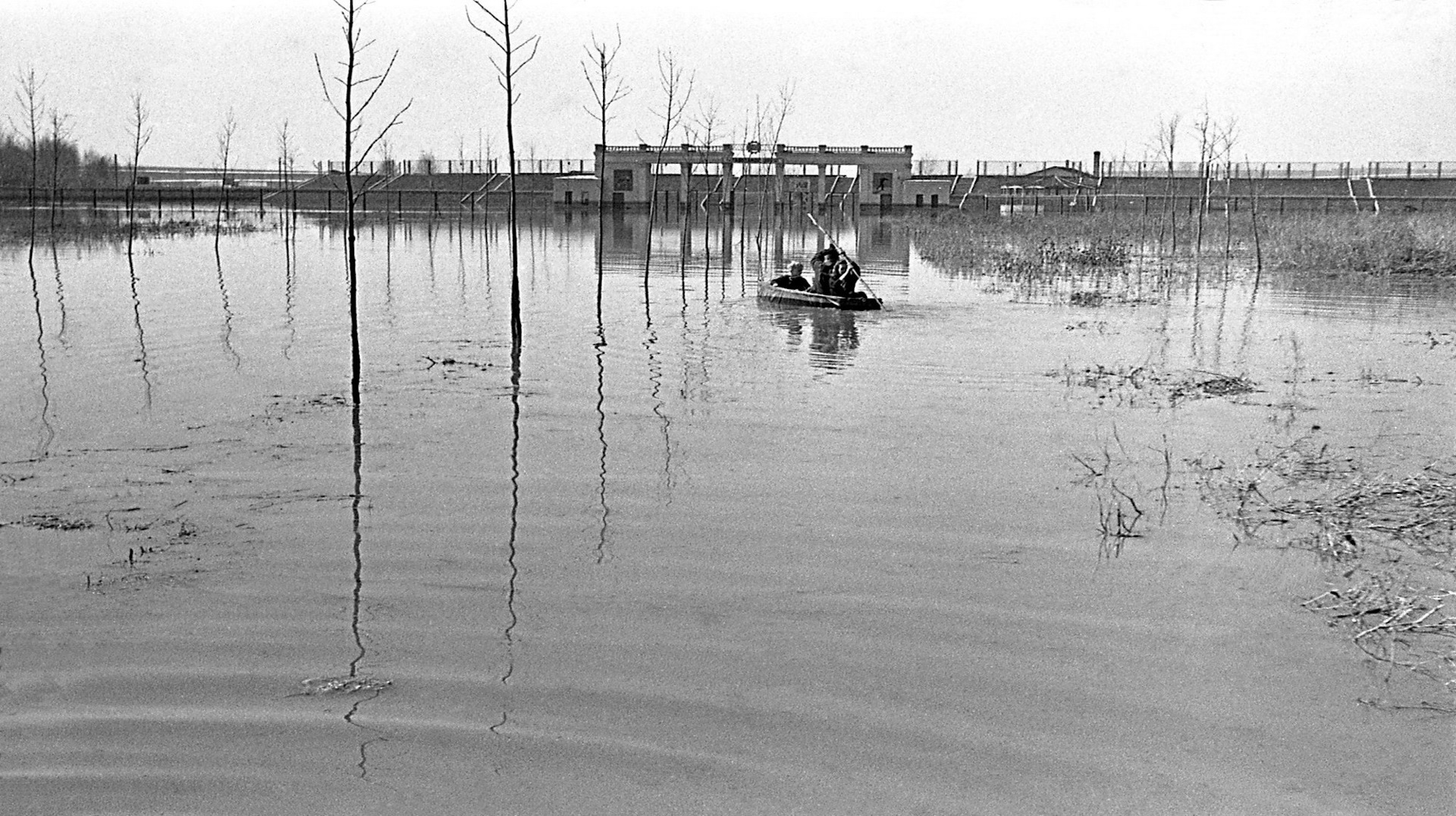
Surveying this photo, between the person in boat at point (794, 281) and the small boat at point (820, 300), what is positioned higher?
the person in boat at point (794, 281)

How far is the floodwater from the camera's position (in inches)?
243

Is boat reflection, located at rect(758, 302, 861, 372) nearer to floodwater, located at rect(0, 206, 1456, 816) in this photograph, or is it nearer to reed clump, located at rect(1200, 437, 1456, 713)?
floodwater, located at rect(0, 206, 1456, 816)

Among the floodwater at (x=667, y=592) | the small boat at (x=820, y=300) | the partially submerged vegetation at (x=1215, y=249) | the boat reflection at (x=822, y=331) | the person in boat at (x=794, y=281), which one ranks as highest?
the partially submerged vegetation at (x=1215, y=249)

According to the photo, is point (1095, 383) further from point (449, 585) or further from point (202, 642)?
point (202, 642)

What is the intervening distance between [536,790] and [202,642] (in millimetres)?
2628

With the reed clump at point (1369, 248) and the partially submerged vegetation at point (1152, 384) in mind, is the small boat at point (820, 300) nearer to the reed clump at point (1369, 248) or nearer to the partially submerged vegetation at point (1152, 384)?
the partially submerged vegetation at point (1152, 384)

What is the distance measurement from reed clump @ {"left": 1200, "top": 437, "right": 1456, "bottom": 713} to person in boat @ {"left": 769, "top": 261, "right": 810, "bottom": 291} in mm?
14326

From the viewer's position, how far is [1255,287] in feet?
99.0

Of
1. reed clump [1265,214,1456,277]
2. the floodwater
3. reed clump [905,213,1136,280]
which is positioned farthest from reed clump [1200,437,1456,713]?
reed clump [1265,214,1456,277]

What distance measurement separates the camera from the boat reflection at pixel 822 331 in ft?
62.4

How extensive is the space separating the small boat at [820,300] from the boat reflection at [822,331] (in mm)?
110

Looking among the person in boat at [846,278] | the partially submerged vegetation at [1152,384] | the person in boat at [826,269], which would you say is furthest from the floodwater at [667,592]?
the person in boat at [826,269]

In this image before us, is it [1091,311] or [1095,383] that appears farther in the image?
[1091,311]

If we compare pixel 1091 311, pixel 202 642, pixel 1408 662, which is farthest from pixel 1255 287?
pixel 202 642
